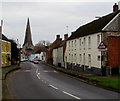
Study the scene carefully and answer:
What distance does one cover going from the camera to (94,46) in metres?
32.6

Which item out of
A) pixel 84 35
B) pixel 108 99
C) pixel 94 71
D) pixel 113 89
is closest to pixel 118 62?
pixel 94 71

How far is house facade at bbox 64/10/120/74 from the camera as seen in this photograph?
97.1 ft

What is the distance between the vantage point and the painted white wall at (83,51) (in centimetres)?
3198

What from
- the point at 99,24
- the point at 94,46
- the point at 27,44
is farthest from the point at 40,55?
the point at 94,46

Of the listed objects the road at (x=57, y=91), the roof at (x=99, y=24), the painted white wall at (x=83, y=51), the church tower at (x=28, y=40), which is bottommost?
the road at (x=57, y=91)

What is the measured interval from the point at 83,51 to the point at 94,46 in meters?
5.68

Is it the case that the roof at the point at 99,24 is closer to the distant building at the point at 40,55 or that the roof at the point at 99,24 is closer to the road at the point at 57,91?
the road at the point at 57,91

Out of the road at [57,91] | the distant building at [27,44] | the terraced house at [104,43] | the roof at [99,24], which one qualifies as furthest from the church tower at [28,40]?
the road at [57,91]

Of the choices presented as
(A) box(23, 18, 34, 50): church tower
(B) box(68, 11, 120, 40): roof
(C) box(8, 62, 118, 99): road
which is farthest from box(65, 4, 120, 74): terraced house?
(A) box(23, 18, 34, 50): church tower

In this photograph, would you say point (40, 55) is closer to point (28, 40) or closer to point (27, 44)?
point (28, 40)

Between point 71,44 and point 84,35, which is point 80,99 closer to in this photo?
point 84,35

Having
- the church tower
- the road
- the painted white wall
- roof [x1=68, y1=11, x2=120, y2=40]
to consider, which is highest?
the church tower

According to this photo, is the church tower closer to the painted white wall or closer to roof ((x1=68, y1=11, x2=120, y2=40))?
the painted white wall

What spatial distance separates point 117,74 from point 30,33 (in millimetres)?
137005
